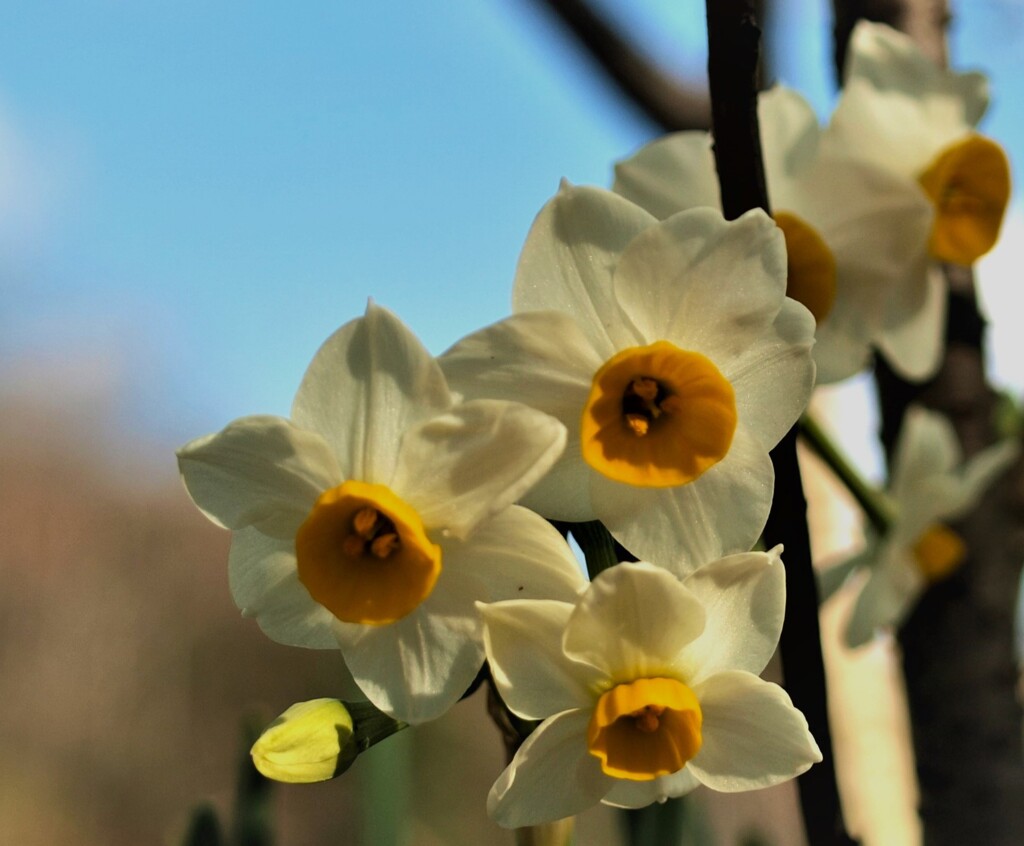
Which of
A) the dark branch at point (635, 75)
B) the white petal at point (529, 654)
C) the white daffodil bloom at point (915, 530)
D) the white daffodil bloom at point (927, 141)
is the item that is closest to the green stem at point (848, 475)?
the white daffodil bloom at point (915, 530)

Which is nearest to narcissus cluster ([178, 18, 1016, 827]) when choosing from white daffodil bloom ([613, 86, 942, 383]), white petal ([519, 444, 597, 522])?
white petal ([519, 444, 597, 522])

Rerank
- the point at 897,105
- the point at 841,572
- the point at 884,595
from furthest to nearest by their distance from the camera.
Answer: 1. the point at 841,572
2. the point at 884,595
3. the point at 897,105

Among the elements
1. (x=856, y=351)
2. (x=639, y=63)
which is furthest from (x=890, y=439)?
(x=639, y=63)

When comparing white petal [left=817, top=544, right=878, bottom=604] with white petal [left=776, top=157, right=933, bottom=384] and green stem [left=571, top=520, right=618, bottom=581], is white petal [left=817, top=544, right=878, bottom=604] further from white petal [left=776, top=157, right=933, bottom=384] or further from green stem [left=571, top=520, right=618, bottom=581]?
green stem [left=571, top=520, right=618, bottom=581]

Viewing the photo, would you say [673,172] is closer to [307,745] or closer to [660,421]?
[660,421]

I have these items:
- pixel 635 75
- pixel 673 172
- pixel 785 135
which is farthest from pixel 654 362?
pixel 635 75
